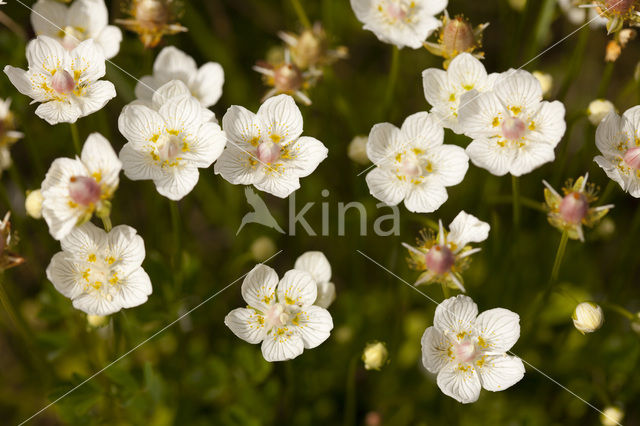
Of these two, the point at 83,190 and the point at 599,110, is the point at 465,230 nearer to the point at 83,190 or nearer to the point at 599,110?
the point at 599,110

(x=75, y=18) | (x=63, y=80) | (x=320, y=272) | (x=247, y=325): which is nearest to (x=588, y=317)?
(x=320, y=272)

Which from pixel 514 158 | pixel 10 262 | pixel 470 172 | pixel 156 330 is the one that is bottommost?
pixel 156 330

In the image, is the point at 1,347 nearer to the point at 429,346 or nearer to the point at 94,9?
the point at 94,9

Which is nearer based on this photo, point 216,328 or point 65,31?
point 65,31

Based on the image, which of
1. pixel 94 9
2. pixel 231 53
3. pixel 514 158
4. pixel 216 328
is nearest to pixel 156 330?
pixel 216 328

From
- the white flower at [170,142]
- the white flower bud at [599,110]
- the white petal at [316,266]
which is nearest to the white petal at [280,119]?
the white flower at [170,142]

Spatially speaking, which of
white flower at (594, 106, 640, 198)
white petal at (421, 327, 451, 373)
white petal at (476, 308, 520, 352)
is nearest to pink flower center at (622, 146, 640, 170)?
white flower at (594, 106, 640, 198)
